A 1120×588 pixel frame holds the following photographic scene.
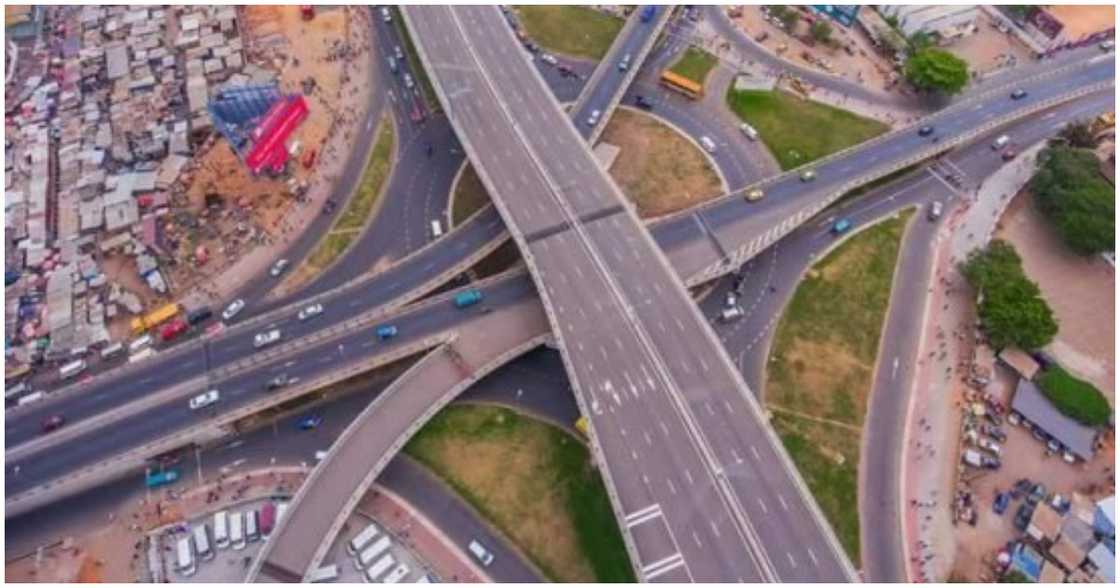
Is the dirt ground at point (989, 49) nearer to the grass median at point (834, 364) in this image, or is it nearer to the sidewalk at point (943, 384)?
the sidewalk at point (943, 384)

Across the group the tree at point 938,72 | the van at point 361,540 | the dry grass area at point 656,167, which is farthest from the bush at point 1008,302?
the van at point 361,540

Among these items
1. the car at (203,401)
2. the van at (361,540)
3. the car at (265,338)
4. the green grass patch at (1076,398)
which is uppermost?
the car at (265,338)

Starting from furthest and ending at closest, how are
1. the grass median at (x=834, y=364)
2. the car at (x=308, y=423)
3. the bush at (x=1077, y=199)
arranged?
the bush at (x=1077, y=199) → the car at (x=308, y=423) → the grass median at (x=834, y=364)

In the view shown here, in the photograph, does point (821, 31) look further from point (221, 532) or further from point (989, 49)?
point (221, 532)

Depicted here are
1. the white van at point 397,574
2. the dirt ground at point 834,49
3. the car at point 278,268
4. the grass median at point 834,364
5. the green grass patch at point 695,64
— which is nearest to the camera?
the white van at point 397,574

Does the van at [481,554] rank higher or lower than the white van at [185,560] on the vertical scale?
lower

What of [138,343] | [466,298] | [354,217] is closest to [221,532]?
[138,343]

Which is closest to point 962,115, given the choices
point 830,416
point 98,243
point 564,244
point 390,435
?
point 830,416
